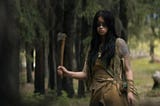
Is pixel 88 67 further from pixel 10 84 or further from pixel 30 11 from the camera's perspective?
pixel 30 11

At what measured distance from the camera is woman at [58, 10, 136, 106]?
16.1 ft

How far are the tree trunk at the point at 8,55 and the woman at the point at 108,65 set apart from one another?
4.05ft

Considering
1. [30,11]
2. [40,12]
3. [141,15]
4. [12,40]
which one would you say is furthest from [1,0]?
[141,15]

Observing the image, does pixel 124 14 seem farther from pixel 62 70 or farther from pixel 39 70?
pixel 62 70

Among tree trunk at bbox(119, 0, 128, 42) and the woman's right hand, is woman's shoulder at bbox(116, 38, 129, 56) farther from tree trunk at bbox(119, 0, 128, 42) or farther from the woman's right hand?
tree trunk at bbox(119, 0, 128, 42)

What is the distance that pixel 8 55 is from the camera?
373cm

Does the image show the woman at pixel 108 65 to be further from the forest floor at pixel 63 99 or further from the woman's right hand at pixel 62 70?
the forest floor at pixel 63 99

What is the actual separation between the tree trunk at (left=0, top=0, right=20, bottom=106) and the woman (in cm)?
123

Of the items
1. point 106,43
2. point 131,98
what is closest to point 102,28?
point 106,43

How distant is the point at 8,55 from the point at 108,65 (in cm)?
144

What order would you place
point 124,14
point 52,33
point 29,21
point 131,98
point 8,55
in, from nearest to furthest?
point 8,55 → point 131,98 → point 29,21 → point 124,14 → point 52,33

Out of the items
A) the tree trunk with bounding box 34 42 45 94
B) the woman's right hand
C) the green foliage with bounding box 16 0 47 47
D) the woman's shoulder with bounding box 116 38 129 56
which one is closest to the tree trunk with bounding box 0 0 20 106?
the woman's right hand

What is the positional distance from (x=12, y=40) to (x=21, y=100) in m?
0.47

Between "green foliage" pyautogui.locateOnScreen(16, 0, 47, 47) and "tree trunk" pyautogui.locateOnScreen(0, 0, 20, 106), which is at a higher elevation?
"tree trunk" pyautogui.locateOnScreen(0, 0, 20, 106)
